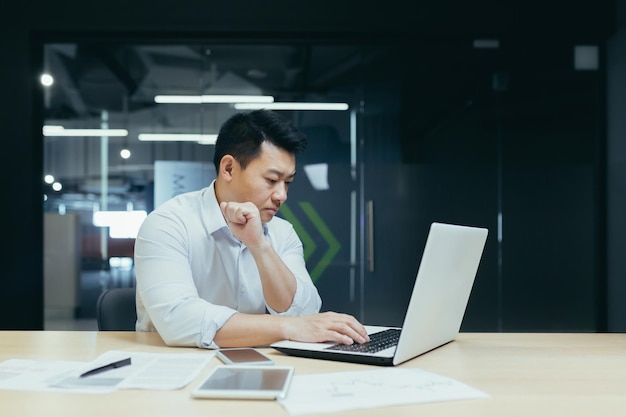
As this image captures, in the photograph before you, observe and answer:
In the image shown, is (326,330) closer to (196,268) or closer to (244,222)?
(244,222)

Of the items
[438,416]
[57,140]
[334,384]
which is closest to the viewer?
[438,416]

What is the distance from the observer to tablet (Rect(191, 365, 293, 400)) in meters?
1.08

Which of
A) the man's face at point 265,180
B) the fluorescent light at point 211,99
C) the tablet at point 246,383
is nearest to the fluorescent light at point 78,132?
the fluorescent light at point 211,99

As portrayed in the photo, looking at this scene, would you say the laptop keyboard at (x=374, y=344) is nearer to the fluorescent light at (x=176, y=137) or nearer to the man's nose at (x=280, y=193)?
the man's nose at (x=280, y=193)

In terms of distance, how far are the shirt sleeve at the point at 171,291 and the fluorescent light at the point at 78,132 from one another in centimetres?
249

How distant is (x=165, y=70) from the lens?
13.9 feet

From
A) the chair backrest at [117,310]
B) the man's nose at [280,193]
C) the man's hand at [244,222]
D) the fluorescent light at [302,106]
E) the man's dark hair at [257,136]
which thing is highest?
the fluorescent light at [302,106]

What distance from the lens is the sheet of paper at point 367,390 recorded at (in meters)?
1.04

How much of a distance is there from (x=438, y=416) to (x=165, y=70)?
12.1ft

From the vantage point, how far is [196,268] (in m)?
2.04

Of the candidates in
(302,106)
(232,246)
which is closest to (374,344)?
(232,246)

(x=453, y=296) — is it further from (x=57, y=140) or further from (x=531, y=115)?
(x=57, y=140)

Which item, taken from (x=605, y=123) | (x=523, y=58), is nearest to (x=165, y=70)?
(x=523, y=58)

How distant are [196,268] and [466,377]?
106cm
